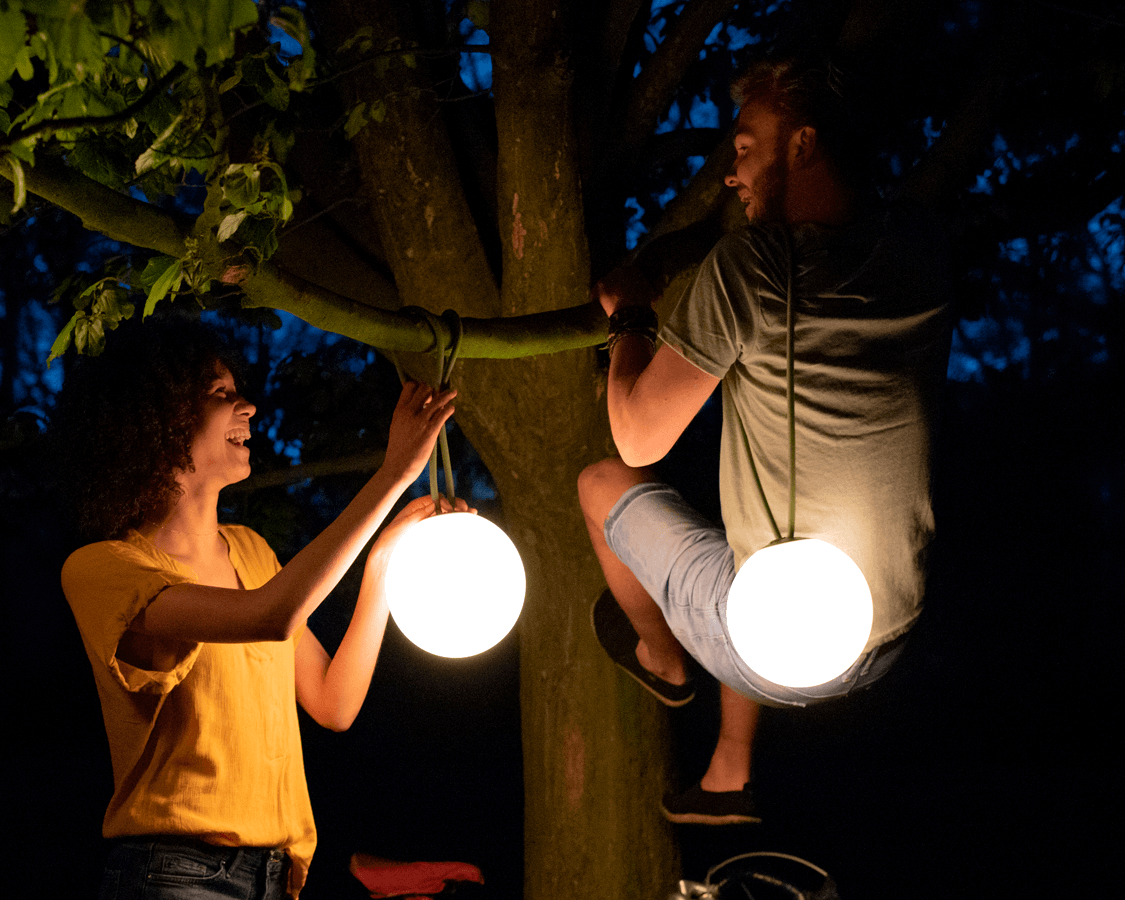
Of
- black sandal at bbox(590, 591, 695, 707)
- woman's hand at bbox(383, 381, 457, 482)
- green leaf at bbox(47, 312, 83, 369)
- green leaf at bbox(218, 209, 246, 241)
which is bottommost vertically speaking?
black sandal at bbox(590, 591, 695, 707)

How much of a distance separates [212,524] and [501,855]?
6.15 m

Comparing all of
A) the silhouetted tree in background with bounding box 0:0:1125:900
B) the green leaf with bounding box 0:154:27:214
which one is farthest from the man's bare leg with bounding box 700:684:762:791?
the green leaf with bounding box 0:154:27:214

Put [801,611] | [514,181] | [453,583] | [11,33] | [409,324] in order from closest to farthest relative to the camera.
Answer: [11,33] < [801,611] < [453,583] < [409,324] < [514,181]

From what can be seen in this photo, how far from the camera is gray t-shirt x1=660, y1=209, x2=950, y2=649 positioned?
6.15ft

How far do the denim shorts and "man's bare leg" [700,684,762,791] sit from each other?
41 centimetres

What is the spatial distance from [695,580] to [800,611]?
0.66 m

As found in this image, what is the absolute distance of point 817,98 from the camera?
2.01m

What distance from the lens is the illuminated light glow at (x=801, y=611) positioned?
1534 millimetres

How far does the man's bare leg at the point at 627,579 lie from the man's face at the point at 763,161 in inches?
33.2

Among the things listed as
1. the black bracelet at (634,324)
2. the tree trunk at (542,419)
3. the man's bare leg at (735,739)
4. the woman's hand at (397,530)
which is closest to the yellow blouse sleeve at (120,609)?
the woman's hand at (397,530)

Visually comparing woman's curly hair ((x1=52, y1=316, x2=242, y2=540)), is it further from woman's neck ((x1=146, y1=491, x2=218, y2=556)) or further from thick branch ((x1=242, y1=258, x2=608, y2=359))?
thick branch ((x1=242, y1=258, x2=608, y2=359))

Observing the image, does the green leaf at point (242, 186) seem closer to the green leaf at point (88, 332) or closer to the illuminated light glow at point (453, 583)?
the green leaf at point (88, 332)

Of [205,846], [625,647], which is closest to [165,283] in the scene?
[205,846]

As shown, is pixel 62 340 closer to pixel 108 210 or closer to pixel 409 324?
pixel 108 210
